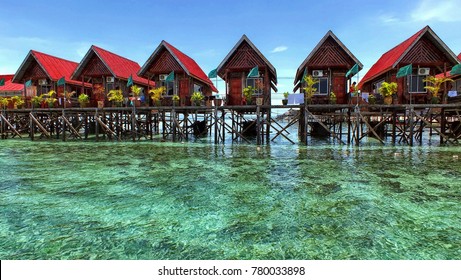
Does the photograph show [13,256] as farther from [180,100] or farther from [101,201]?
[180,100]

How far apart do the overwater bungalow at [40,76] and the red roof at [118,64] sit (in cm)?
376

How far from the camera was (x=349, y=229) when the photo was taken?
5.20 m

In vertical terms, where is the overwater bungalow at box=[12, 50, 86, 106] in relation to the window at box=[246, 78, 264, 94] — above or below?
above

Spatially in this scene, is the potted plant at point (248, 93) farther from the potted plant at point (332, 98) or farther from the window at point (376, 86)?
the window at point (376, 86)

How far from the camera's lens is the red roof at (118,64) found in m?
21.6

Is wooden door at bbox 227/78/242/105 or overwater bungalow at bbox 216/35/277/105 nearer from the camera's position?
overwater bungalow at bbox 216/35/277/105

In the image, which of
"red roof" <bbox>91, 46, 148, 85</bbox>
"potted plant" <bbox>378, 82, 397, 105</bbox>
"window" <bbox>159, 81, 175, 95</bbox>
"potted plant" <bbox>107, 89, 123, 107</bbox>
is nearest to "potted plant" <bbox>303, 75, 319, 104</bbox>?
"potted plant" <bbox>378, 82, 397, 105</bbox>

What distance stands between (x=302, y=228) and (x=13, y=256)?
454 centimetres

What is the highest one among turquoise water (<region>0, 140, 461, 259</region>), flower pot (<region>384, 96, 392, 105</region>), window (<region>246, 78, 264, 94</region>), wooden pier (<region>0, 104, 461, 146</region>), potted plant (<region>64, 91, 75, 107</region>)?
window (<region>246, 78, 264, 94</region>)

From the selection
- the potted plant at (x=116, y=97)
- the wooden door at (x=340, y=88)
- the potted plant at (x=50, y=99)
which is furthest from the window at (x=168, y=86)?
the wooden door at (x=340, y=88)

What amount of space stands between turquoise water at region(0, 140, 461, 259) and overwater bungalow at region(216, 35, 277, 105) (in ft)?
30.0

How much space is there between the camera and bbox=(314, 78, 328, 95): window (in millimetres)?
18781

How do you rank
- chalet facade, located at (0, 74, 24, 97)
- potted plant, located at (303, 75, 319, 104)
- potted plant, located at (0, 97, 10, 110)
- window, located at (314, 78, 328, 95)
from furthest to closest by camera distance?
chalet facade, located at (0, 74, 24, 97)
potted plant, located at (0, 97, 10, 110)
window, located at (314, 78, 328, 95)
potted plant, located at (303, 75, 319, 104)

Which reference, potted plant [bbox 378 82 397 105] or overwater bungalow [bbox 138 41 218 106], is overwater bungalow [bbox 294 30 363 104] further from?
overwater bungalow [bbox 138 41 218 106]
